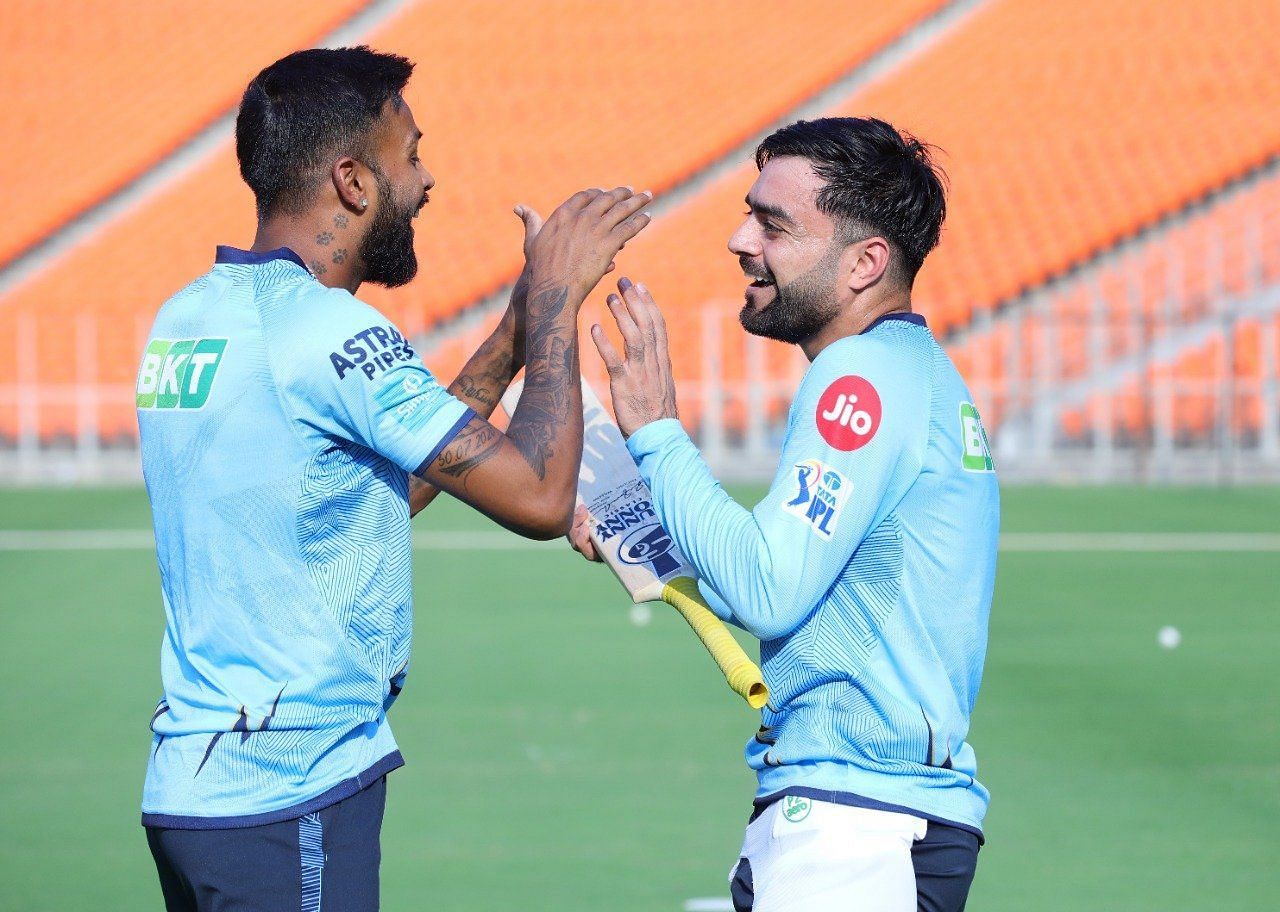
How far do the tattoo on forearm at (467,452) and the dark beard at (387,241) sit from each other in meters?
0.34

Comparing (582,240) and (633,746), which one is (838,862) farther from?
(633,746)

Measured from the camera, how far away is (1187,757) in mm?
7277

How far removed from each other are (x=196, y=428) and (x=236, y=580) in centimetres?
23

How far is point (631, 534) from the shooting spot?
3.09 metres

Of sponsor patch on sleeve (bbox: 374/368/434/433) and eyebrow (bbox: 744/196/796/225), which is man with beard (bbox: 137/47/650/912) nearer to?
sponsor patch on sleeve (bbox: 374/368/434/433)

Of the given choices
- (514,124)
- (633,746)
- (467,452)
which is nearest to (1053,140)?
(514,124)

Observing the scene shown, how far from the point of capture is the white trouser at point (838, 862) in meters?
2.60

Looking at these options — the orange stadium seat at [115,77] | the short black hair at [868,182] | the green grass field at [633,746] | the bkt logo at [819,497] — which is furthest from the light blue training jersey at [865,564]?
the orange stadium seat at [115,77]

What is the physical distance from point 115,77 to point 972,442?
27843 mm

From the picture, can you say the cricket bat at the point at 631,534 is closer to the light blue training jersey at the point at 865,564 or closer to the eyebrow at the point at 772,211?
the light blue training jersey at the point at 865,564

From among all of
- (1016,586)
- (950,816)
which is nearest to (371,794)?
(950,816)

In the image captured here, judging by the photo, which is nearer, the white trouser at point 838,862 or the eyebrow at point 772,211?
the white trouser at point 838,862

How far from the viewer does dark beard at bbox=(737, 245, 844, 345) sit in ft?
9.21

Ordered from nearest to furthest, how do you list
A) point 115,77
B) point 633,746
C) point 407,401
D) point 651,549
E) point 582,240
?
point 407,401
point 582,240
point 651,549
point 633,746
point 115,77
